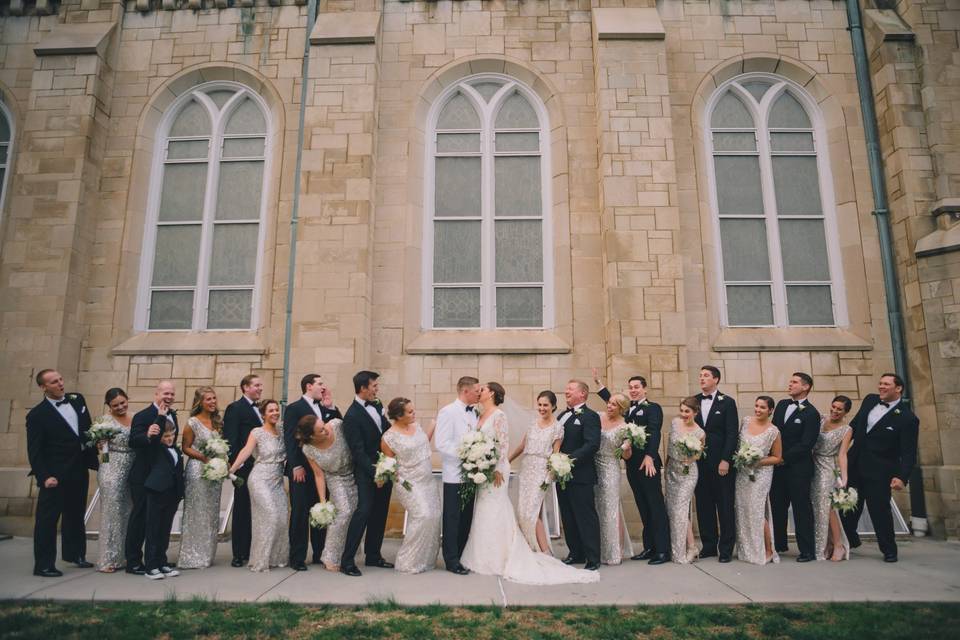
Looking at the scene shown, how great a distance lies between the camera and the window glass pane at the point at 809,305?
34.2 ft

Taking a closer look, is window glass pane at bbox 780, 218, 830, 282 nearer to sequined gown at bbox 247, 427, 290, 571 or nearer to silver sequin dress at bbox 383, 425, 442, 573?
silver sequin dress at bbox 383, 425, 442, 573

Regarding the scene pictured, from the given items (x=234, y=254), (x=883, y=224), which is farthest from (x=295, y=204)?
(x=883, y=224)

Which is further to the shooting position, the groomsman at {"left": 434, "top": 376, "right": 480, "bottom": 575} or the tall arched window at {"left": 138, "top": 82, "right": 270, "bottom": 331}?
the tall arched window at {"left": 138, "top": 82, "right": 270, "bottom": 331}

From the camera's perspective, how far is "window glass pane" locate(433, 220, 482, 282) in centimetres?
1069

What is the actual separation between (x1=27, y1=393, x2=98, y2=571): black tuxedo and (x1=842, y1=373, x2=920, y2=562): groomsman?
29.7 ft

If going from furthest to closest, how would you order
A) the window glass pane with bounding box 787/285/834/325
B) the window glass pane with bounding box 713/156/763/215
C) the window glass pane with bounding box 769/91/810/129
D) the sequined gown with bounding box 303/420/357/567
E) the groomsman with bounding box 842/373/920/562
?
the window glass pane with bounding box 769/91/810/129 → the window glass pane with bounding box 713/156/763/215 → the window glass pane with bounding box 787/285/834/325 → the groomsman with bounding box 842/373/920/562 → the sequined gown with bounding box 303/420/357/567

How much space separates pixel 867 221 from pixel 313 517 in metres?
9.90

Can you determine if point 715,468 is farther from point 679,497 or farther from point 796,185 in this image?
point 796,185

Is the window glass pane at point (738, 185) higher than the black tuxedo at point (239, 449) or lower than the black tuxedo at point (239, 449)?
higher

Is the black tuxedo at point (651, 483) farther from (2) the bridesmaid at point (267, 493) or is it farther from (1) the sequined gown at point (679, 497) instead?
(2) the bridesmaid at point (267, 493)

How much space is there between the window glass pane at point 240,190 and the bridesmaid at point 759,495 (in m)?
8.68

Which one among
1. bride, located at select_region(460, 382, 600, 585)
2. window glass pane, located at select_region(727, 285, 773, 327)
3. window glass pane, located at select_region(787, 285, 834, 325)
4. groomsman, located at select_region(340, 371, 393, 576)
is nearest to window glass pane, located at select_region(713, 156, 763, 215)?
window glass pane, located at select_region(727, 285, 773, 327)

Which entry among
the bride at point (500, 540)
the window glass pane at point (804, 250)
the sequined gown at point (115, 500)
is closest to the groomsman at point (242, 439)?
the sequined gown at point (115, 500)

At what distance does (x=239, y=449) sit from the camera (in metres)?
7.42
